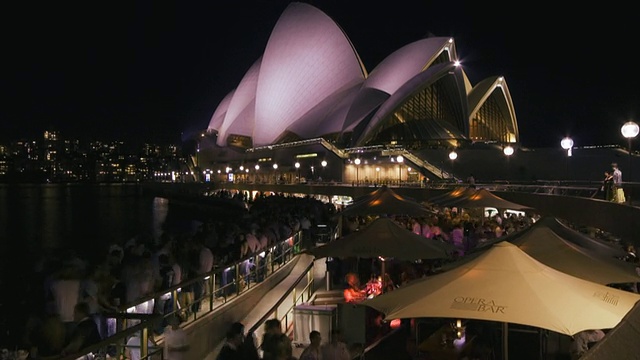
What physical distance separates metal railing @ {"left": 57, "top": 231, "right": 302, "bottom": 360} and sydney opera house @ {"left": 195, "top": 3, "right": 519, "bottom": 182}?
34.8 meters

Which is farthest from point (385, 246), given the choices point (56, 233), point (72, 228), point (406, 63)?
point (406, 63)

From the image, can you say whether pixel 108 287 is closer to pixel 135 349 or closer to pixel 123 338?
pixel 135 349

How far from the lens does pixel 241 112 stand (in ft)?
254

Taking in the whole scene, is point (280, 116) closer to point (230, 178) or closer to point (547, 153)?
point (230, 178)

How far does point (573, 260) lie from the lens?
7.29 m

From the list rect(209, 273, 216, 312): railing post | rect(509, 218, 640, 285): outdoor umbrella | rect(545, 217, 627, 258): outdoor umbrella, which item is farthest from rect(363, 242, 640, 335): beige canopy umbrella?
rect(209, 273, 216, 312): railing post

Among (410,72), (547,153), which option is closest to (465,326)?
(547,153)

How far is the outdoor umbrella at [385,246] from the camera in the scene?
8.91 metres

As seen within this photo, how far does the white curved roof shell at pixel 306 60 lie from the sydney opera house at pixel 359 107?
10 centimetres

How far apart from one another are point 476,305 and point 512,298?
296 millimetres

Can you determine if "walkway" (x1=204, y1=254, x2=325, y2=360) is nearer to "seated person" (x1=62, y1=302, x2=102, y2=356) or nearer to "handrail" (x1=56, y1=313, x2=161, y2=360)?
"handrail" (x1=56, y1=313, x2=161, y2=360)

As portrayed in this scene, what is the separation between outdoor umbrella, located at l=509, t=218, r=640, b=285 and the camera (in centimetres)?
689

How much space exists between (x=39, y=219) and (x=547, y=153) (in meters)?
41.0

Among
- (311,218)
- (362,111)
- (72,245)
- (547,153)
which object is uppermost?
(362,111)
